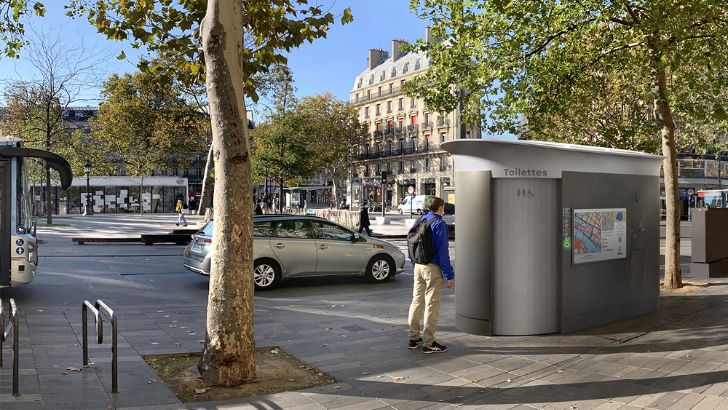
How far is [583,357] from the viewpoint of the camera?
629 cm

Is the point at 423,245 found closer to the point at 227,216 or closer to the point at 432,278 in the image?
the point at 432,278

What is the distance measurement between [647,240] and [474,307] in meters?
3.27

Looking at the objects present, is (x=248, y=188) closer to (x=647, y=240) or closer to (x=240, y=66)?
(x=240, y=66)

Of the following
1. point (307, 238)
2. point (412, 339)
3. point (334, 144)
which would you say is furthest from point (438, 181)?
point (412, 339)

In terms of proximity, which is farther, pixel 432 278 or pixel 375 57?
pixel 375 57

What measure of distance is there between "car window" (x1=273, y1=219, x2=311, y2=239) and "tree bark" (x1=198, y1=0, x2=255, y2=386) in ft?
20.0

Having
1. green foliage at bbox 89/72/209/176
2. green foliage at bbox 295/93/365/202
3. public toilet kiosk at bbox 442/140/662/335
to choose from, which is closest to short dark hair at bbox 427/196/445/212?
public toilet kiosk at bbox 442/140/662/335

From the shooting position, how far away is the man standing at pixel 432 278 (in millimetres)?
6328

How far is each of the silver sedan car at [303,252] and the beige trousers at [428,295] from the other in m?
5.08

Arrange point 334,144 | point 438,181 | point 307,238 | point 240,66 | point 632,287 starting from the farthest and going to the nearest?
point 438,181 < point 334,144 < point 307,238 < point 632,287 < point 240,66

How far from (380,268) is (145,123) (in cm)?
2741

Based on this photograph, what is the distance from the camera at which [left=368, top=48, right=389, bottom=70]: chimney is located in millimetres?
88875

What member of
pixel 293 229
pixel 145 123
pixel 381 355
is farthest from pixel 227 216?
pixel 145 123

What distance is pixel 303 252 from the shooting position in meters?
11.5
